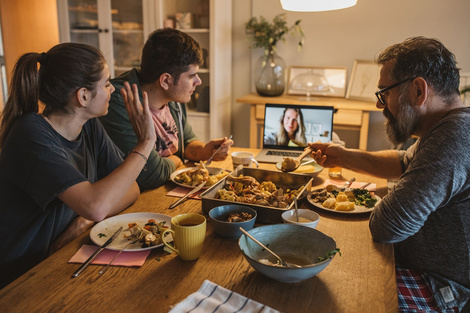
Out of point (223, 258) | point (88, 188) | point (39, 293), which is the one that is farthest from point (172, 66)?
point (39, 293)

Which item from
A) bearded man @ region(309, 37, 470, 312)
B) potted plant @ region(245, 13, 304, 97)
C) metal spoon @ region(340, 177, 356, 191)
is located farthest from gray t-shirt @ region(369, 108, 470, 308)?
potted plant @ region(245, 13, 304, 97)

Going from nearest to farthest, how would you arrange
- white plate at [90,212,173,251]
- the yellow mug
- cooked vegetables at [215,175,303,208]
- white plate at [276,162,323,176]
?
1. the yellow mug
2. white plate at [90,212,173,251]
3. cooked vegetables at [215,175,303,208]
4. white plate at [276,162,323,176]

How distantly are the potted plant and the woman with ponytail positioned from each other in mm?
2378

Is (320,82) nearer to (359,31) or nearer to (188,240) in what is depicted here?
(359,31)

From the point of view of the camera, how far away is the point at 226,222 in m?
1.24

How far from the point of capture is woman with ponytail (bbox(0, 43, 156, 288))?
1202 millimetres

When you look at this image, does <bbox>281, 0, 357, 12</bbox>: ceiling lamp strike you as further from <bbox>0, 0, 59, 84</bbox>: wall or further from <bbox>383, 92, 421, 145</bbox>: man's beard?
<bbox>0, 0, 59, 84</bbox>: wall

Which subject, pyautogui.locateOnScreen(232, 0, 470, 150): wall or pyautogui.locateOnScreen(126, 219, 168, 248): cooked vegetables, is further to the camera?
pyautogui.locateOnScreen(232, 0, 470, 150): wall

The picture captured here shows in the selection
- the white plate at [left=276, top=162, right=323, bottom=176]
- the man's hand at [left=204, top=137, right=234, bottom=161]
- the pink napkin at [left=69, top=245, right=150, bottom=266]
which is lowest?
the pink napkin at [left=69, top=245, right=150, bottom=266]

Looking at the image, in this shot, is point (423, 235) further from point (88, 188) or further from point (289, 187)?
point (88, 188)

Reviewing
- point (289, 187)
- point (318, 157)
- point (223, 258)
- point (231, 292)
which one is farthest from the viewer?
point (318, 157)

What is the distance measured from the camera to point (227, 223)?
123 cm

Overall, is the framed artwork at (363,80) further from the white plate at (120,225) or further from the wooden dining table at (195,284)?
the white plate at (120,225)

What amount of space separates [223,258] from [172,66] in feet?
3.73
